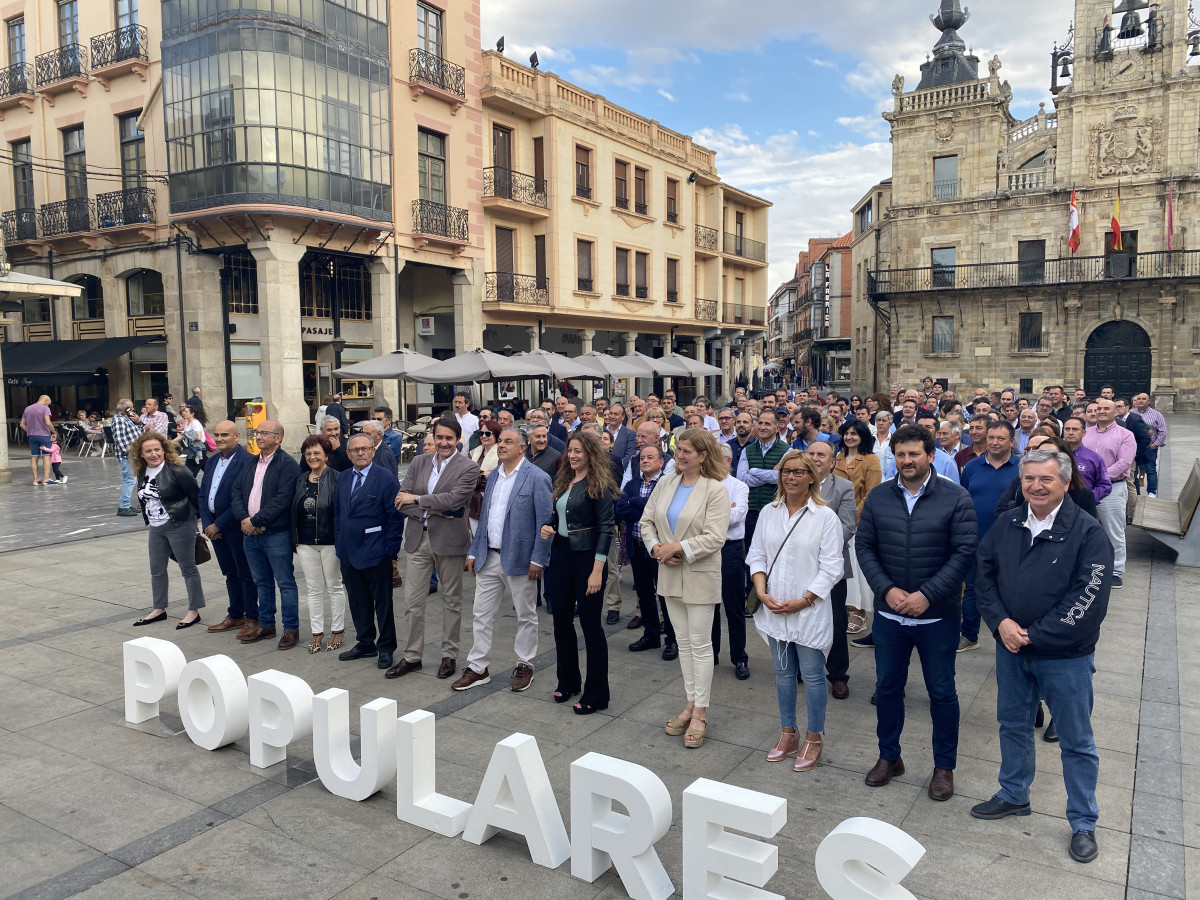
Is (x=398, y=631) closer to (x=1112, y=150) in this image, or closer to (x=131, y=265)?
(x=131, y=265)

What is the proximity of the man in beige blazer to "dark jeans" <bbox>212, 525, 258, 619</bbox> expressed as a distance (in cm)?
181

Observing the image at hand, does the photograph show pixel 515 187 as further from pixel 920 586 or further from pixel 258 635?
pixel 920 586

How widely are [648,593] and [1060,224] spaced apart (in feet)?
118

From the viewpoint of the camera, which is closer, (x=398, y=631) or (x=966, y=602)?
(x=966, y=602)

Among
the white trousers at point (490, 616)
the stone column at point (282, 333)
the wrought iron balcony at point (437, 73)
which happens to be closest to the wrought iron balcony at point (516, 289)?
the wrought iron balcony at point (437, 73)

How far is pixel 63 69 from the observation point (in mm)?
24875

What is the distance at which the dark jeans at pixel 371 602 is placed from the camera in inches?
263

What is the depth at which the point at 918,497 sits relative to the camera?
461 cm

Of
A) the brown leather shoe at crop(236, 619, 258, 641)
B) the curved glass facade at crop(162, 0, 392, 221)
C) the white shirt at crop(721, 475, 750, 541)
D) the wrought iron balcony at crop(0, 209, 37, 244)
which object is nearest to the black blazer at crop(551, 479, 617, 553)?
the white shirt at crop(721, 475, 750, 541)

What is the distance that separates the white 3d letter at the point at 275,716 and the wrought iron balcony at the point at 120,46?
2414 cm

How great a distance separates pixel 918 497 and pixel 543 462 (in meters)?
3.68

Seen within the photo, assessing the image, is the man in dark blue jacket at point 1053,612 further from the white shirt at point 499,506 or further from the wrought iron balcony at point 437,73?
the wrought iron balcony at point 437,73

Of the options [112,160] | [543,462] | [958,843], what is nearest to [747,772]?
[958,843]

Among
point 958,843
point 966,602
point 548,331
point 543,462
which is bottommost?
point 958,843
